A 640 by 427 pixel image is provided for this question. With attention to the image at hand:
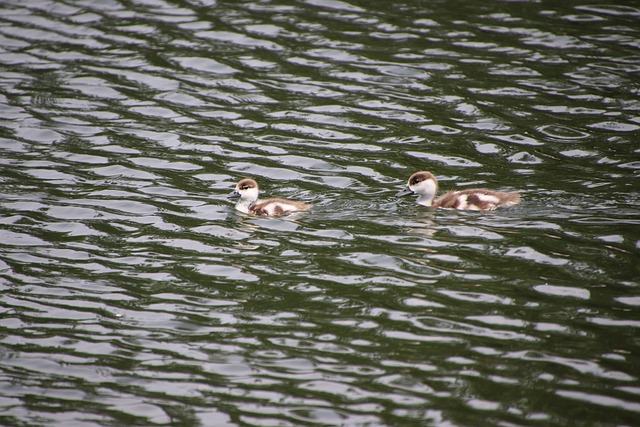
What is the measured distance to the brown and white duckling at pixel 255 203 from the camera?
9.30m

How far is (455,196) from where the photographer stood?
9250 mm

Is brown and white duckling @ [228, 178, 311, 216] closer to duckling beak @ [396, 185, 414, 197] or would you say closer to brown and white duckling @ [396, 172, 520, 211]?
duckling beak @ [396, 185, 414, 197]

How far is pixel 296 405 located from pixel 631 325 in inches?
103

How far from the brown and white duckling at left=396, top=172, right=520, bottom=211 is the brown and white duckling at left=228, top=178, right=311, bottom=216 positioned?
119 cm

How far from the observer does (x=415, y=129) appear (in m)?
11.6

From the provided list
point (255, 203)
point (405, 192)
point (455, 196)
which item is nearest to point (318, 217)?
point (255, 203)

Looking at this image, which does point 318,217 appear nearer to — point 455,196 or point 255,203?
point 255,203

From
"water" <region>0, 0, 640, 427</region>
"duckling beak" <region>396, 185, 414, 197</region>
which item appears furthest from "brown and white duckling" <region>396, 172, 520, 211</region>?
"water" <region>0, 0, 640, 427</region>

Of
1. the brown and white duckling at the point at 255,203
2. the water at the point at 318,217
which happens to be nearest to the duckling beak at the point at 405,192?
the water at the point at 318,217

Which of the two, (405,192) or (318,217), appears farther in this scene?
(405,192)

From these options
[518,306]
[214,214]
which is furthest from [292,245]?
[518,306]

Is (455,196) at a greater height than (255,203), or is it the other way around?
(455,196)

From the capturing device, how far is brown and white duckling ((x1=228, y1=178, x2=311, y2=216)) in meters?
9.30

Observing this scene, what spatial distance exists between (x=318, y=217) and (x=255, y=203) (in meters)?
0.76
